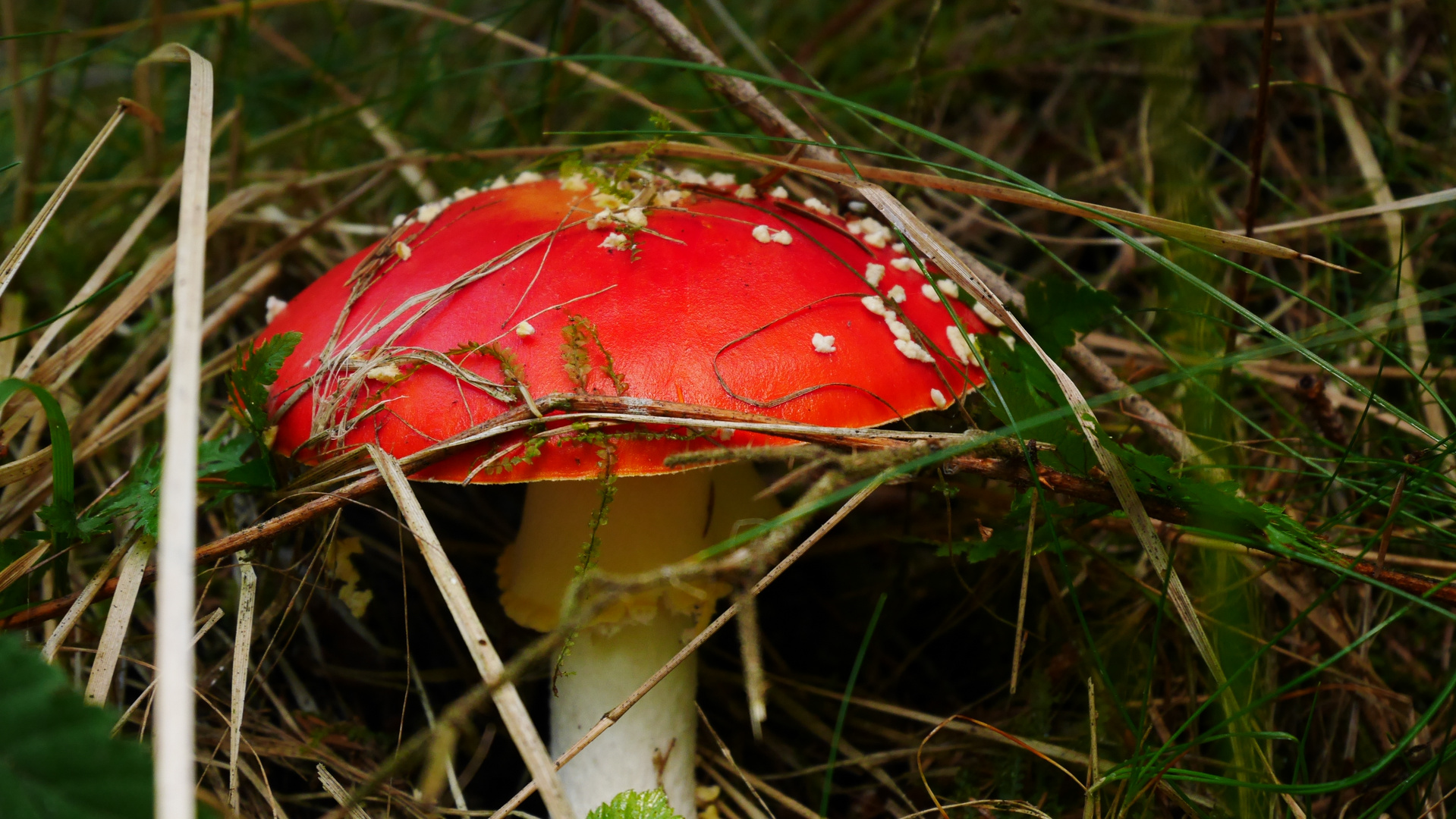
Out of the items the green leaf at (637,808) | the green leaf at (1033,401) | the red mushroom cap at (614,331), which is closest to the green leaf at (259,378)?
the red mushroom cap at (614,331)

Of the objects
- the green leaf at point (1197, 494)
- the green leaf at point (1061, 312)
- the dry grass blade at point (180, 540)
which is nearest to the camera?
the dry grass blade at point (180, 540)

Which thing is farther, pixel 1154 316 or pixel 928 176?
pixel 1154 316

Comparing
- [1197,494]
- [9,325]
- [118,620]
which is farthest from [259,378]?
[1197,494]

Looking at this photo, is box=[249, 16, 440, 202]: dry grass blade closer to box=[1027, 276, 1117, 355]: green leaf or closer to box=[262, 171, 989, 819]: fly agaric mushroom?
box=[262, 171, 989, 819]: fly agaric mushroom

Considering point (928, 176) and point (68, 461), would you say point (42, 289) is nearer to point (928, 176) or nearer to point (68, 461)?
point (68, 461)

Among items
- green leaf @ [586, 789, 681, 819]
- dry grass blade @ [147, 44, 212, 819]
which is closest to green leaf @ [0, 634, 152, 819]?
dry grass blade @ [147, 44, 212, 819]

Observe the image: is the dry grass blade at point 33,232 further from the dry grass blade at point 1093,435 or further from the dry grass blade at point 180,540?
the dry grass blade at point 1093,435

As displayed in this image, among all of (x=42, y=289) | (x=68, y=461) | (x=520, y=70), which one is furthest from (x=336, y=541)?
(x=520, y=70)
